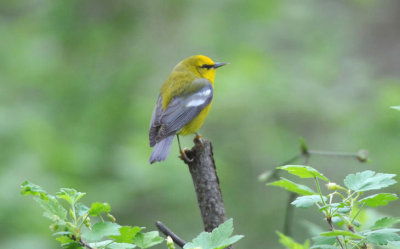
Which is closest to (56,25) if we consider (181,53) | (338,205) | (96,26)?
(96,26)

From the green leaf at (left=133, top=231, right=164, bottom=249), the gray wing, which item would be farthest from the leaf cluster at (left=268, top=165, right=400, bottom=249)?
the gray wing

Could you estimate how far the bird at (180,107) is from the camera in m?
3.53

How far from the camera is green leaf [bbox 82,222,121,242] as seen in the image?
926 millimetres

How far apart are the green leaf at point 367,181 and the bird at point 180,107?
225cm

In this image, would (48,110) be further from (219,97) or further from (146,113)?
(219,97)

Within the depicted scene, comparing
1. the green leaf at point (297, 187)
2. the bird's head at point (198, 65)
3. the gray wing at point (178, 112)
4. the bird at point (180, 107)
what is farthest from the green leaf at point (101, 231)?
the bird's head at point (198, 65)

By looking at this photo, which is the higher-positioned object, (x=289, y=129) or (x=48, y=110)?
(x=48, y=110)

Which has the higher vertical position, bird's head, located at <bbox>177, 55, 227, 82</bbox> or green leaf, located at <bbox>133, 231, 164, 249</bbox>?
bird's head, located at <bbox>177, 55, 227, 82</bbox>

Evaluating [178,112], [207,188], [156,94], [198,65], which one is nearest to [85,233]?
[207,188]

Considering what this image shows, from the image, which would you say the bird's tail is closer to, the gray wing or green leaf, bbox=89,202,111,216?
the gray wing

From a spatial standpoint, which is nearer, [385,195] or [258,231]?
[385,195]

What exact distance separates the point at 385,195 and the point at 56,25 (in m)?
4.85

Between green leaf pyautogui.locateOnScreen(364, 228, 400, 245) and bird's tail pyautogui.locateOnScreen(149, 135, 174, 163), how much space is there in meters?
2.20

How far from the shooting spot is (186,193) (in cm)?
462
